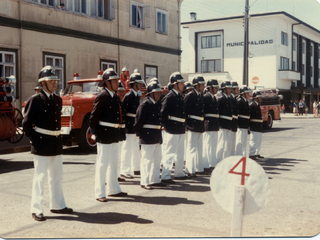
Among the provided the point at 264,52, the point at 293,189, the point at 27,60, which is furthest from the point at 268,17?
the point at 293,189

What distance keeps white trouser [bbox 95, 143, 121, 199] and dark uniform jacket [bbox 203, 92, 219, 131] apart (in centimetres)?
314

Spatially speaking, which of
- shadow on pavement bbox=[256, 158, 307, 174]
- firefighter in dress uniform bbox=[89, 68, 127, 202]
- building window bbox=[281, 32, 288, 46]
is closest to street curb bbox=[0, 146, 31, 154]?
firefighter in dress uniform bbox=[89, 68, 127, 202]

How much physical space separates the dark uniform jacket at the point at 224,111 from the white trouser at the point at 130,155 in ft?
7.30

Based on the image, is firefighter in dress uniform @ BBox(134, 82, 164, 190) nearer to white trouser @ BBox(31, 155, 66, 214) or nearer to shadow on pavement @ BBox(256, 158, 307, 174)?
white trouser @ BBox(31, 155, 66, 214)

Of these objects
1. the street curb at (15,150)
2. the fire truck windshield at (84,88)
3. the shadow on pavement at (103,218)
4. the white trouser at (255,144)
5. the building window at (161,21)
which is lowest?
the shadow on pavement at (103,218)

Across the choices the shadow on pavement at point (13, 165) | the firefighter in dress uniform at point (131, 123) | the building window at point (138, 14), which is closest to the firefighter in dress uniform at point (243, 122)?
the firefighter in dress uniform at point (131, 123)

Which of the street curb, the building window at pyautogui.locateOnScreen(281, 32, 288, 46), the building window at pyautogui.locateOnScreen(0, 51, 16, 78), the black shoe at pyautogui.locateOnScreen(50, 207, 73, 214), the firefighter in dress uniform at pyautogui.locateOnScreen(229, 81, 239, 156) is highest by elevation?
the building window at pyautogui.locateOnScreen(281, 32, 288, 46)

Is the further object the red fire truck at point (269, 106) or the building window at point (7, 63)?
the red fire truck at point (269, 106)

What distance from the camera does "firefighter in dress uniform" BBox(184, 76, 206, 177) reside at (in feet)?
26.1

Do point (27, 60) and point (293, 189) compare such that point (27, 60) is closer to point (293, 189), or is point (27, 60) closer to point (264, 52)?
point (293, 189)

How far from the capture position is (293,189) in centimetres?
667

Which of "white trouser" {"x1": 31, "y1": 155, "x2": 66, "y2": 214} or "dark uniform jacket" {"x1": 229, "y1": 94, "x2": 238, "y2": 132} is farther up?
"dark uniform jacket" {"x1": 229, "y1": 94, "x2": 238, "y2": 132}

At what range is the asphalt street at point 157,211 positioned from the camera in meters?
4.51

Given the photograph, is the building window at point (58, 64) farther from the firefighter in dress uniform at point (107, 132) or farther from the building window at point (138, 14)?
the firefighter in dress uniform at point (107, 132)
